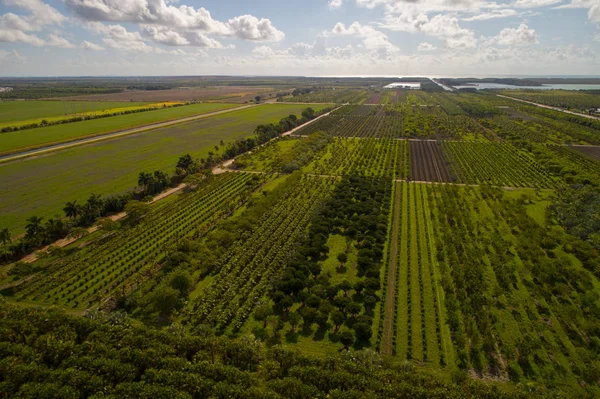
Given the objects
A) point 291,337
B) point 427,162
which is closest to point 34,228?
point 291,337

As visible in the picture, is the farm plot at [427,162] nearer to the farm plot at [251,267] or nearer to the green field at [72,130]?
the farm plot at [251,267]

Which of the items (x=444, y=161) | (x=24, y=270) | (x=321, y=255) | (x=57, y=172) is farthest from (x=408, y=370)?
(x=57, y=172)

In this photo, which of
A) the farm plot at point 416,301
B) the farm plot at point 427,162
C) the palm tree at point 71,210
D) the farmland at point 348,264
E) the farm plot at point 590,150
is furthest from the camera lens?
the farm plot at point 590,150

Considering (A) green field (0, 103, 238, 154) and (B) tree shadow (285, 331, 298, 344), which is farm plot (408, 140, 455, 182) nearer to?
(B) tree shadow (285, 331, 298, 344)

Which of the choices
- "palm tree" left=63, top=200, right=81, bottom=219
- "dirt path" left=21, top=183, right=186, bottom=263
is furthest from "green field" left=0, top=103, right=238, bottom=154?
"palm tree" left=63, top=200, right=81, bottom=219

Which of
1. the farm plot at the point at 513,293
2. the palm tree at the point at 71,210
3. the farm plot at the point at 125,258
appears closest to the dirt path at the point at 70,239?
the palm tree at the point at 71,210

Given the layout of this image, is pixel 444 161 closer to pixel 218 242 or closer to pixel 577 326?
pixel 577 326
